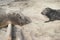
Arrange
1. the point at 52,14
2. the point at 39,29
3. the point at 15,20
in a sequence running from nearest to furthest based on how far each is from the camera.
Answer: the point at 39,29, the point at 15,20, the point at 52,14

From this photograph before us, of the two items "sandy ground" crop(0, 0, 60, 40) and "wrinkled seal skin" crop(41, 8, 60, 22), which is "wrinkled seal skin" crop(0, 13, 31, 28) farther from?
"wrinkled seal skin" crop(41, 8, 60, 22)

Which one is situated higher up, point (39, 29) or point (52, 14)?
point (52, 14)

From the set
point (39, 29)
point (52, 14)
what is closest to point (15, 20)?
point (39, 29)

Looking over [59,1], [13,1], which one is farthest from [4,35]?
[59,1]

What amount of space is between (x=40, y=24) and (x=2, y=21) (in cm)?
92

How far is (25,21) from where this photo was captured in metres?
3.34

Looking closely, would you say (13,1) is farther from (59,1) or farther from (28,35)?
(28,35)

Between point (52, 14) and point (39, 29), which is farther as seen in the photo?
point (52, 14)

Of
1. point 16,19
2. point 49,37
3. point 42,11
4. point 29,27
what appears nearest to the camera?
point 49,37

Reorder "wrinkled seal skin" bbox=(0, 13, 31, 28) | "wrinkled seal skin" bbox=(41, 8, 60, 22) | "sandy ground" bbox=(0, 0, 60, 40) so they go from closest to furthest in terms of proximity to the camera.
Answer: "sandy ground" bbox=(0, 0, 60, 40) → "wrinkled seal skin" bbox=(0, 13, 31, 28) → "wrinkled seal skin" bbox=(41, 8, 60, 22)

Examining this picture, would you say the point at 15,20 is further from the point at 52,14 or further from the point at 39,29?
the point at 52,14

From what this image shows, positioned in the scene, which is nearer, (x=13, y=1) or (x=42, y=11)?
(x=42, y=11)

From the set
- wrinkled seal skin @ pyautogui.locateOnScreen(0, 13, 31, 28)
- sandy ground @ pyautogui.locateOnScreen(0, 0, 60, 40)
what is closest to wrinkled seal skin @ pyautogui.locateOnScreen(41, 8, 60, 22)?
sandy ground @ pyautogui.locateOnScreen(0, 0, 60, 40)

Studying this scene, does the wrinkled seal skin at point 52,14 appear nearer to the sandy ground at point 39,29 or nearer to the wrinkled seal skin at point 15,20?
the sandy ground at point 39,29
